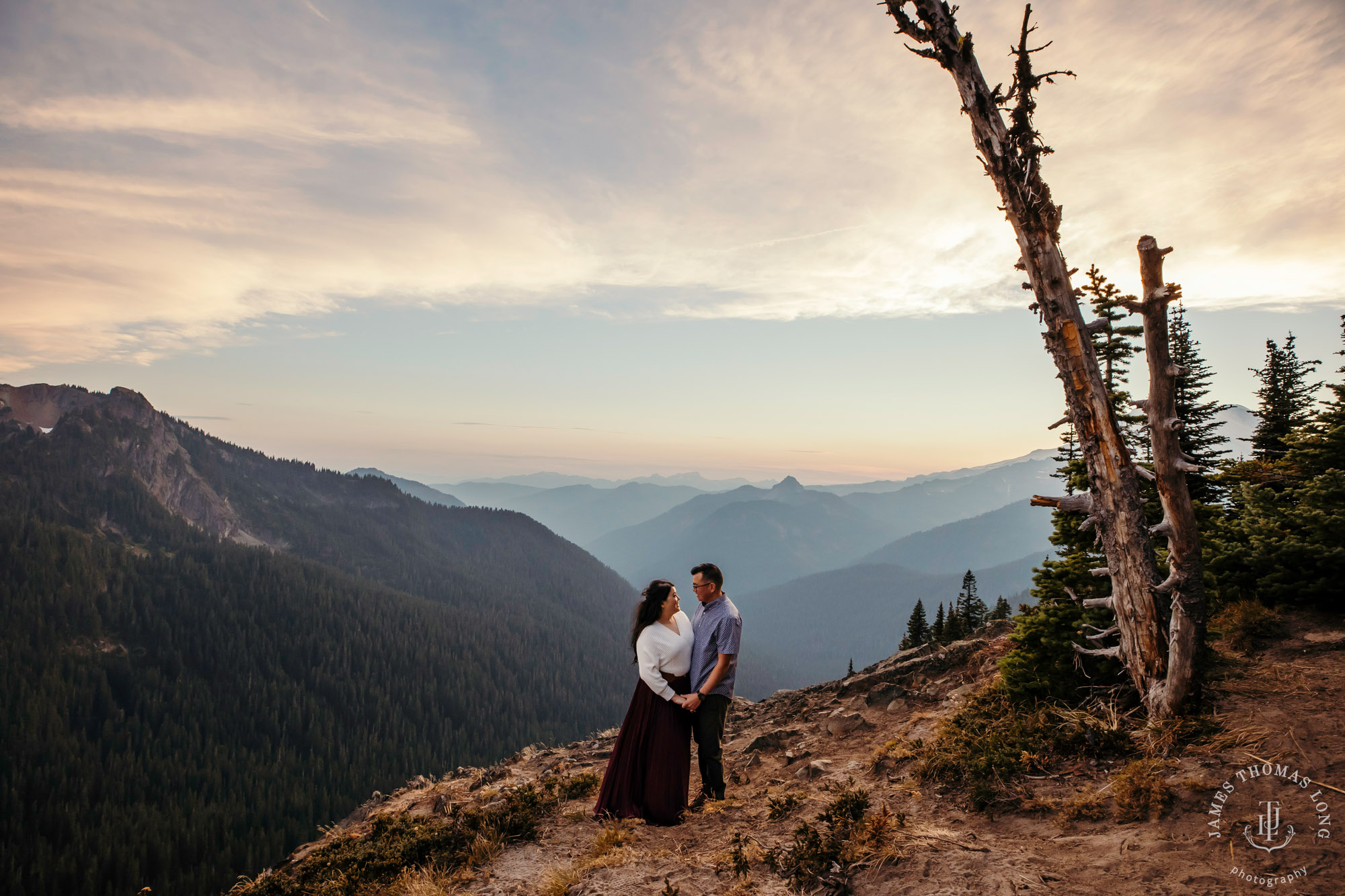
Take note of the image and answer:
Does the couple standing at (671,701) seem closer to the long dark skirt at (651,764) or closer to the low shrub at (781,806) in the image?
the long dark skirt at (651,764)

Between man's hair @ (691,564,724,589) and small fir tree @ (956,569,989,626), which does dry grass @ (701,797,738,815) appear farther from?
small fir tree @ (956,569,989,626)

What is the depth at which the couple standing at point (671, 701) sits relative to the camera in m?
7.74

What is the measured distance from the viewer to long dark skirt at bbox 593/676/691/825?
25.7 ft

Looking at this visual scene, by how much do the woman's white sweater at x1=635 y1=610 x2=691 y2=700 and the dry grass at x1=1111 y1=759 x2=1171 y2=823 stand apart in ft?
15.6

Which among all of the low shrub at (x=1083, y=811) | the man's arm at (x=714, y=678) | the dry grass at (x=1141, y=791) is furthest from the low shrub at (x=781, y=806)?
the dry grass at (x=1141, y=791)

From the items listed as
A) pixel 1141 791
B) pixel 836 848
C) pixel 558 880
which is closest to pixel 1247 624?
pixel 1141 791

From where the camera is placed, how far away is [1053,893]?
4.41 metres

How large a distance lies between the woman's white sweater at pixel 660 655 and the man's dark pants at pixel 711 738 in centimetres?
56

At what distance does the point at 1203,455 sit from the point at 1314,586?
51.3 ft

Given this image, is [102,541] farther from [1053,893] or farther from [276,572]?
[1053,893]

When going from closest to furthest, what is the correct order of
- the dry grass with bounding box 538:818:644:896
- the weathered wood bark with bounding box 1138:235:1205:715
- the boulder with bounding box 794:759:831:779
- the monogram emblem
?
the monogram emblem < the dry grass with bounding box 538:818:644:896 < the weathered wood bark with bounding box 1138:235:1205:715 < the boulder with bounding box 794:759:831:779

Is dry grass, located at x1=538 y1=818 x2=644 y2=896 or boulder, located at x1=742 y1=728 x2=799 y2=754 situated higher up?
dry grass, located at x1=538 y1=818 x2=644 y2=896

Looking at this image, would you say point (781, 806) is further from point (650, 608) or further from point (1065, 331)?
point (1065, 331)

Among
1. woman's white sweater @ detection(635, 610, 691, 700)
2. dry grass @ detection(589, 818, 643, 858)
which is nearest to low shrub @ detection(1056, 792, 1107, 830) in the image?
woman's white sweater @ detection(635, 610, 691, 700)
